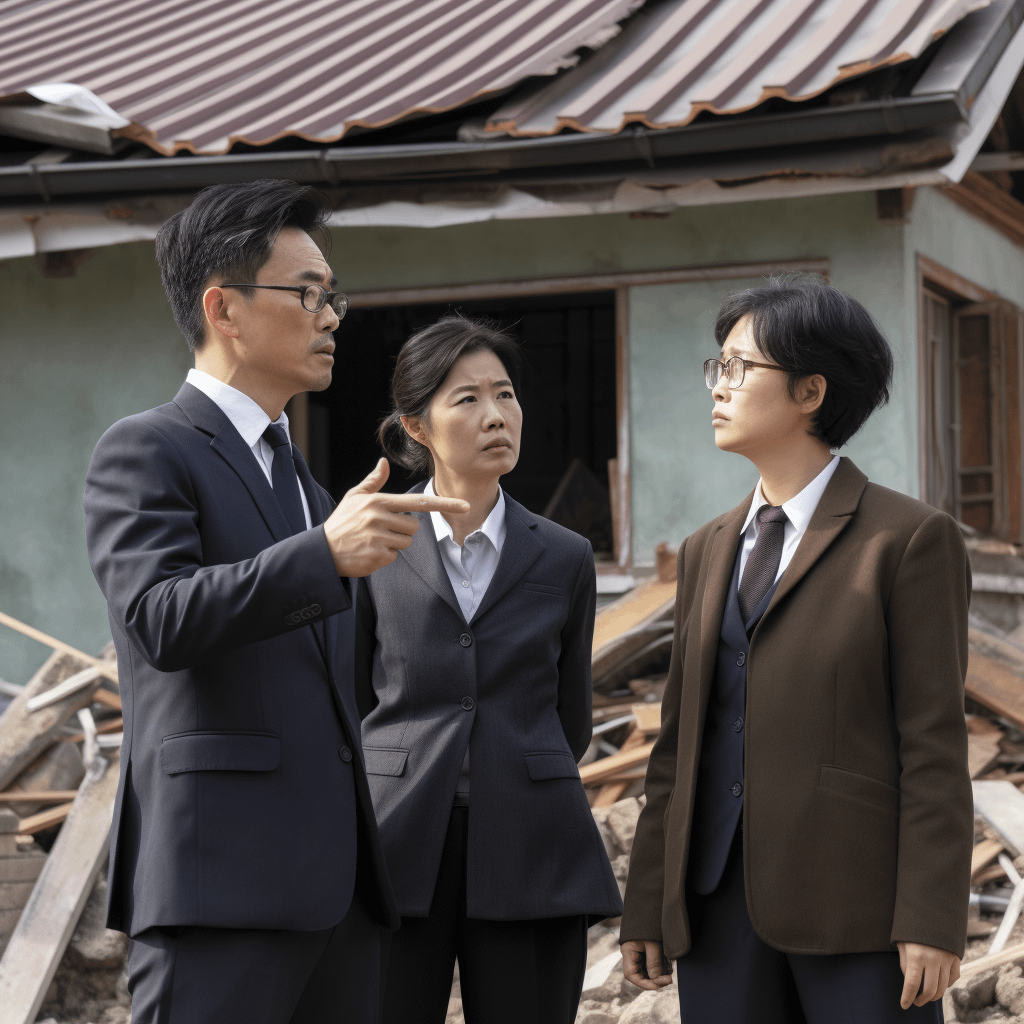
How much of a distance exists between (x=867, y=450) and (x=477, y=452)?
13.4 ft

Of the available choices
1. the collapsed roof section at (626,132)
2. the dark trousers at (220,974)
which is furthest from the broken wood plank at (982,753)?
the dark trousers at (220,974)

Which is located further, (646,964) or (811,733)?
(646,964)

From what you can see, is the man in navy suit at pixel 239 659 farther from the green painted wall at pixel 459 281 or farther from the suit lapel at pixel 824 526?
the green painted wall at pixel 459 281

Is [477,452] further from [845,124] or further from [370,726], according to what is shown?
[845,124]

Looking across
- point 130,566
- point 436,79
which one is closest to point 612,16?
point 436,79

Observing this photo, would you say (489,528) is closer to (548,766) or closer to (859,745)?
(548,766)

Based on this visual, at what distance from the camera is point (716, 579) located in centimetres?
265

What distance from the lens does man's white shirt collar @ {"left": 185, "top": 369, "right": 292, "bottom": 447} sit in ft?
7.73

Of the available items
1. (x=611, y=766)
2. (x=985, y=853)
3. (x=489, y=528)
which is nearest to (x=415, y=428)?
(x=489, y=528)

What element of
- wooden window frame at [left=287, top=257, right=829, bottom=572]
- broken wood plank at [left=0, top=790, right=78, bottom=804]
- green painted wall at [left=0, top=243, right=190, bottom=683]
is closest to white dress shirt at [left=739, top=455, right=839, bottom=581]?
broken wood plank at [left=0, top=790, right=78, bottom=804]

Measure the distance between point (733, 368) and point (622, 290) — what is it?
4.56 meters

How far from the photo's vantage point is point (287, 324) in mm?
2375

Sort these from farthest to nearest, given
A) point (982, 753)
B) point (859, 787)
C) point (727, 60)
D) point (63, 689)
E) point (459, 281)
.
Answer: point (459, 281) → point (727, 60) → point (63, 689) → point (982, 753) → point (859, 787)

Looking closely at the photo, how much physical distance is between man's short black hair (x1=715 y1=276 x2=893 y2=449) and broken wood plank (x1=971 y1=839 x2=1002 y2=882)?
9.48 ft
